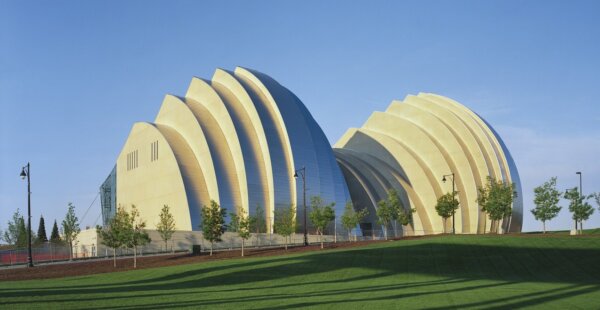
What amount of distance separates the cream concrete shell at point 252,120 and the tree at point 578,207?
34098 millimetres

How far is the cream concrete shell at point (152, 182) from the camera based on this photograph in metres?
65.8

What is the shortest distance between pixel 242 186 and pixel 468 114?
41314 millimetres

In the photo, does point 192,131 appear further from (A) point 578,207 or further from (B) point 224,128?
(A) point 578,207

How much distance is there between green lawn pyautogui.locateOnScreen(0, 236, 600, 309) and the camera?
62.1ft

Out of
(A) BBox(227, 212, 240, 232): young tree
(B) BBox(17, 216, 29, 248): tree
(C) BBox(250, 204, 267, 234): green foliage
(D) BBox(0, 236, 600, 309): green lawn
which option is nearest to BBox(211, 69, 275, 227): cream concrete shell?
(C) BBox(250, 204, 267, 234): green foliage

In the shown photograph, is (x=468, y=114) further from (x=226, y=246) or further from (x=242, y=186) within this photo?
(x=226, y=246)

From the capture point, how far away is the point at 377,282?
2678 centimetres

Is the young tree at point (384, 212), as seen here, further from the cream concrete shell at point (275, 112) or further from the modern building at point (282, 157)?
the cream concrete shell at point (275, 112)

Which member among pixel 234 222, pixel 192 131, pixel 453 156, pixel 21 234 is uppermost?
pixel 192 131

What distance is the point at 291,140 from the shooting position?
218 ft

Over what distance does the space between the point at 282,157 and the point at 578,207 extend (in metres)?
35.0

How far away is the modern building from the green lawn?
24.2 meters

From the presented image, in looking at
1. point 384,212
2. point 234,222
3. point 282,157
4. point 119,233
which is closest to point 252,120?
point 282,157

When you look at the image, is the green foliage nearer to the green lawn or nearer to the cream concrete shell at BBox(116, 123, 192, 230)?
the cream concrete shell at BBox(116, 123, 192, 230)
